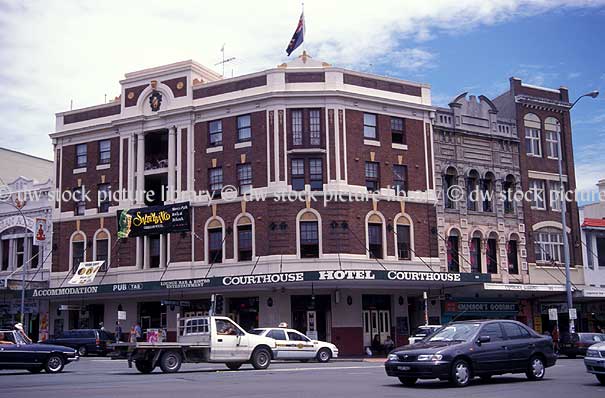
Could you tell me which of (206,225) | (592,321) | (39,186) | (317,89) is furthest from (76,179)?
(592,321)

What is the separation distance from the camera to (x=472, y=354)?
17.2 meters

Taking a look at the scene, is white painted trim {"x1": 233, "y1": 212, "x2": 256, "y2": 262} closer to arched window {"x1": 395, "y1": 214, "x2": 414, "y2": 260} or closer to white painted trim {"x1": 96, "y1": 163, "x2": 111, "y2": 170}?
arched window {"x1": 395, "y1": 214, "x2": 414, "y2": 260}

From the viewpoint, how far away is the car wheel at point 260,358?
25.8 m

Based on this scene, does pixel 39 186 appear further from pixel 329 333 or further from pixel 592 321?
pixel 592 321

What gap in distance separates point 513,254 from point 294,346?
20.5 meters

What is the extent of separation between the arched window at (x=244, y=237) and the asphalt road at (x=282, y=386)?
60.0ft

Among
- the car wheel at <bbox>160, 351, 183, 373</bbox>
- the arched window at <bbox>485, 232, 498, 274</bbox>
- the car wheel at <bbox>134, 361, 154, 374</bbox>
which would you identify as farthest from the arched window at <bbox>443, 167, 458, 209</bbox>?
the car wheel at <bbox>134, 361, 154, 374</bbox>

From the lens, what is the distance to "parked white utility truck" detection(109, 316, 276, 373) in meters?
23.0

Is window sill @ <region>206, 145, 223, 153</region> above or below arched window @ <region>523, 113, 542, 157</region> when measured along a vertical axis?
below

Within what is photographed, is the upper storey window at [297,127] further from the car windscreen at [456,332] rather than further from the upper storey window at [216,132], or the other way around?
the car windscreen at [456,332]

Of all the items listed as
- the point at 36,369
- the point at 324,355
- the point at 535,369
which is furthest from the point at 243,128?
the point at 535,369

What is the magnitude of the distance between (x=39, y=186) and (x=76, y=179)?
4.07m

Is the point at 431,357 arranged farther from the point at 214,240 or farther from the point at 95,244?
the point at 95,244

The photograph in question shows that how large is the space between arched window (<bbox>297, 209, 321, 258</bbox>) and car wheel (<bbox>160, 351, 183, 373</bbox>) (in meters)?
16.5
